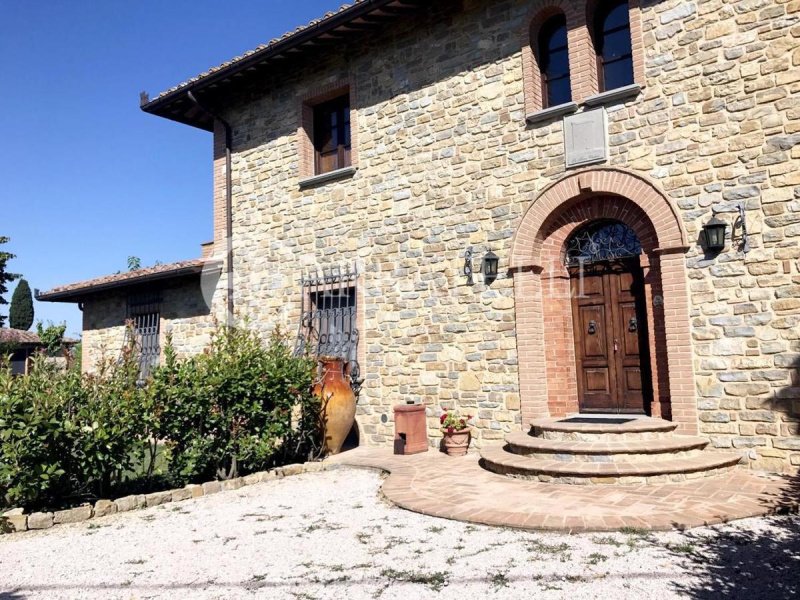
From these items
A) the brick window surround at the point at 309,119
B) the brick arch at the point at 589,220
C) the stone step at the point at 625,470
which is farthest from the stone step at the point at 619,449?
the brick window surround at the point at 309,119

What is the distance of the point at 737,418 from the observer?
6227 mm

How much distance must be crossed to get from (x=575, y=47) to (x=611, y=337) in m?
3.53

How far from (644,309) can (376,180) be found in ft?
14.0

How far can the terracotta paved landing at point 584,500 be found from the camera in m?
4.59

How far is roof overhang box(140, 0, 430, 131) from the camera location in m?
8.77

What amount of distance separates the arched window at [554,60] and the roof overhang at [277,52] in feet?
5.98

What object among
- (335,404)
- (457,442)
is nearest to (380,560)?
(457,442)

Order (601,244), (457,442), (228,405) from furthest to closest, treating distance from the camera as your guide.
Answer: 1. (457,442)
2. (601,244)
3. (228,405)

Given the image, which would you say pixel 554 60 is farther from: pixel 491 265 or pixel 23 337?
pixel 23 337

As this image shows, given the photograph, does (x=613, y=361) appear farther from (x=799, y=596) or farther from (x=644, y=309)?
(x=799, y=596)

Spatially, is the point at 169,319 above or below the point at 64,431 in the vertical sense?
above

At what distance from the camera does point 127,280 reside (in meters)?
12.5

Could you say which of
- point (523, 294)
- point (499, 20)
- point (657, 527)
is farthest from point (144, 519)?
point (499, 20)

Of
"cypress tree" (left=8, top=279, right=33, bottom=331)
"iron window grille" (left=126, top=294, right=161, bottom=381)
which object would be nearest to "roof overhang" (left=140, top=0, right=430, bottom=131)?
"iron window grille" (left=126, top=294, right=161, bottom=381)
